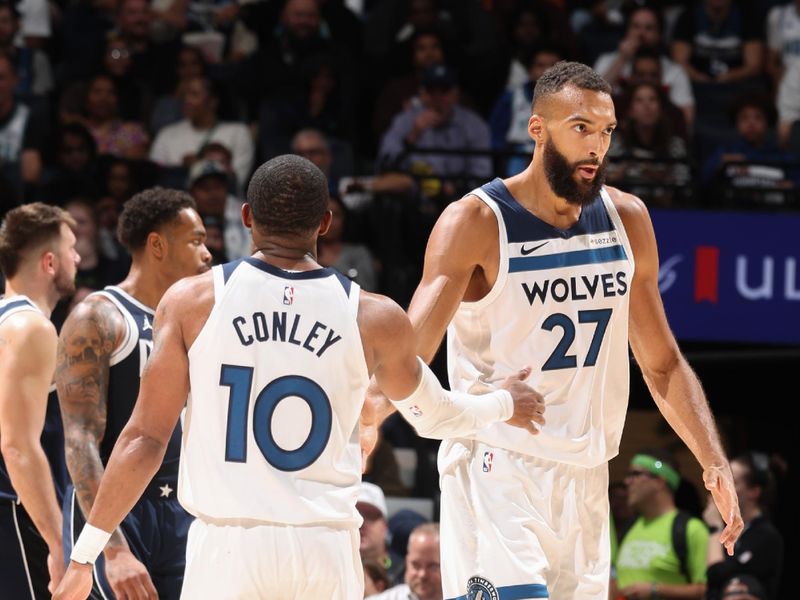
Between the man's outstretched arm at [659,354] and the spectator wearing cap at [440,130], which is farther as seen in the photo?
the spectator wearing cap at [440,130]

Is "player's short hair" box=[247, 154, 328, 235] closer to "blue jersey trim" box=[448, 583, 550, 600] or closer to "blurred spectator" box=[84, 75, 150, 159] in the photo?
"blue jersey trim" box=[448, 583, 550, 600]

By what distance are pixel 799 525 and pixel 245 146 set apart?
18.0 ft

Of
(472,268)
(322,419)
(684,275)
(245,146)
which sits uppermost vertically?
(245,146)

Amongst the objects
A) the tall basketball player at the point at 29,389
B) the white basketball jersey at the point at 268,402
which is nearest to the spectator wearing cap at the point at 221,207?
the tall basketball player at the point at 29,389

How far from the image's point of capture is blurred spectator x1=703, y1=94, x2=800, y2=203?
417 inches

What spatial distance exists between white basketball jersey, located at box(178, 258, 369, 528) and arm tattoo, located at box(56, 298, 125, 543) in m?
1.20

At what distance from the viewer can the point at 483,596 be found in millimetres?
4816

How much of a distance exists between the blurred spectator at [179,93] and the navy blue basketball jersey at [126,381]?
674 cm

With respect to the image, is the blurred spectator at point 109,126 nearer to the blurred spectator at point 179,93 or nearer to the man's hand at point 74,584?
the blurred spectator at point 179,93

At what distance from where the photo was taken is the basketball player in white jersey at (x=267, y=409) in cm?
412

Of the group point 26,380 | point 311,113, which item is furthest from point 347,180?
point 26,380

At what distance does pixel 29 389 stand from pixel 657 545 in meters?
5.04

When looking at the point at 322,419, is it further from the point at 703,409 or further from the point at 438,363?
the point at 438,363

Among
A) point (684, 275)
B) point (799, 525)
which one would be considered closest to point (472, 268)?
point (684, 275)
